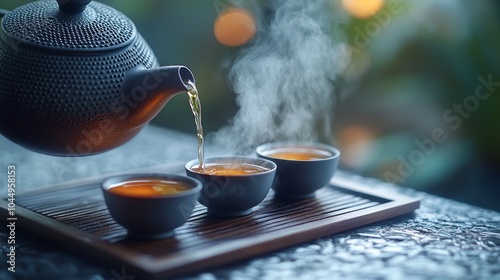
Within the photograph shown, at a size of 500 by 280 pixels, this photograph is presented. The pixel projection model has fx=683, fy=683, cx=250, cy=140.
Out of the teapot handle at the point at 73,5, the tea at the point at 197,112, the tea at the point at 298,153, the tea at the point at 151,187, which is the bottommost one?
the tea at the point at 151,187

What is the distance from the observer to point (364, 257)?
123 centimetres

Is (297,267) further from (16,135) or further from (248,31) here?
(248,31)

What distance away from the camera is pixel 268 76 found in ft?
6.93

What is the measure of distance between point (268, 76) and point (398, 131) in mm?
632

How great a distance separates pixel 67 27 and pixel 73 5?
52mm

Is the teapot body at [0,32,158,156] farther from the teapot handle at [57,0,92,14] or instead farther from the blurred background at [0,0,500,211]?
the blurred background at [0,0,500,211]

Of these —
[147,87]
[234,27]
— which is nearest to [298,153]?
[147,87]

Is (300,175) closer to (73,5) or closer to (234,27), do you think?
(73,5)

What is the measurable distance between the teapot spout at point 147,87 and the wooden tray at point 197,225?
23cm

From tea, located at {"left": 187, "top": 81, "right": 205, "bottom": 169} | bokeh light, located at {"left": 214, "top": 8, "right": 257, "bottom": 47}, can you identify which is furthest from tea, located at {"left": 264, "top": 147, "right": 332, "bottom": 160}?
bokeh light, located at {"left": 214, "top": 8, "right": 257, "bottom": 47}

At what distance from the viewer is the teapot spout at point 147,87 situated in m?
1.37

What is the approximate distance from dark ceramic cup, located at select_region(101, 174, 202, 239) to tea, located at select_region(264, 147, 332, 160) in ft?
1.28

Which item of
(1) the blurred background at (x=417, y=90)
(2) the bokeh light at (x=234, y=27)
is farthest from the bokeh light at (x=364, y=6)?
(2) the bokeh light at (x=234, y=27)

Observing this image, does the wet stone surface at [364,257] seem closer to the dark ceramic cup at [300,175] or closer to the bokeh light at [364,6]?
the dark ceramic cup at [300,175]
